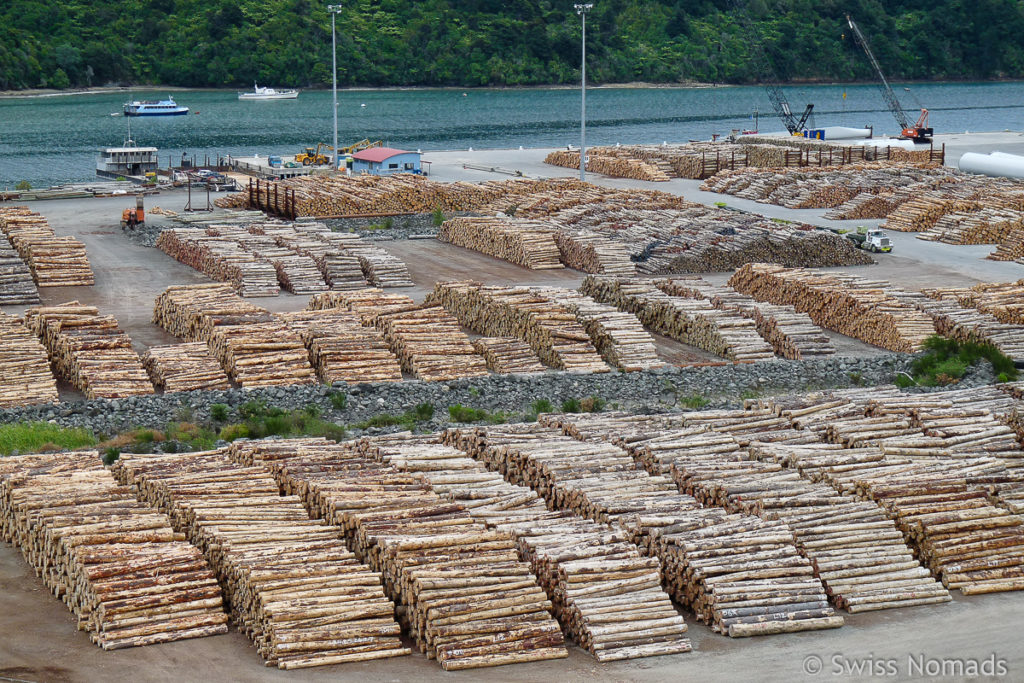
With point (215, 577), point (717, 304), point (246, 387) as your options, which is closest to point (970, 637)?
point (215, 577)

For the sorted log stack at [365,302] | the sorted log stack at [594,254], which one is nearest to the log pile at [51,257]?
the sorted log stack at [365,302]

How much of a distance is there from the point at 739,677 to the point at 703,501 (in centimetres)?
518

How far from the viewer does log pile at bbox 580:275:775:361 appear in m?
37.8

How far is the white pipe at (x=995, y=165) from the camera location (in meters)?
78.9

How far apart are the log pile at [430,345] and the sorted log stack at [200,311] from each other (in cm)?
354

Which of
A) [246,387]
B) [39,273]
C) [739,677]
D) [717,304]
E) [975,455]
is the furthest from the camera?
[39,273]

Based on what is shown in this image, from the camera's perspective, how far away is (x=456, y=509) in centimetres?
2253

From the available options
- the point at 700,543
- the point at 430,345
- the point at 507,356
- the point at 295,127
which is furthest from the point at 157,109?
the point at 700,543

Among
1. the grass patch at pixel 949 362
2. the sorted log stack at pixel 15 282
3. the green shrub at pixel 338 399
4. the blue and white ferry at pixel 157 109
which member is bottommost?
the green shrub at pixel 338 399

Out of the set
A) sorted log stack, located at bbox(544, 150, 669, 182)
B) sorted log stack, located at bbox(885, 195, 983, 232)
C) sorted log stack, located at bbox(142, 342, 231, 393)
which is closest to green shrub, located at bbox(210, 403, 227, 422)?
sorted log stack, located at bbox(142, 342, 231, 393)

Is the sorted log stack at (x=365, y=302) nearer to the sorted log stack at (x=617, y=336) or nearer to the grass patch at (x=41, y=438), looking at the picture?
the sorted log stack at (x=617, y=336)

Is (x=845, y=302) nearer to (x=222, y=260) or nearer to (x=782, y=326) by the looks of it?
(x=782, y=326)

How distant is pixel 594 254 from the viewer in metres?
50.8

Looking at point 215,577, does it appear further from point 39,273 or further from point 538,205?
point 538,205
